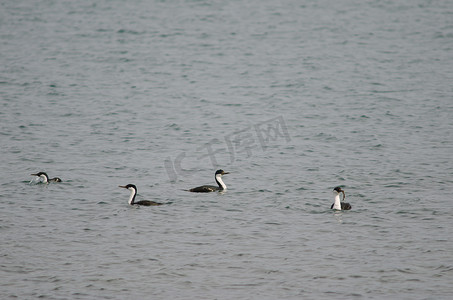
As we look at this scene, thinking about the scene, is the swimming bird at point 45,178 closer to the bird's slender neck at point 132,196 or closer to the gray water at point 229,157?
the gray water at point 229,157

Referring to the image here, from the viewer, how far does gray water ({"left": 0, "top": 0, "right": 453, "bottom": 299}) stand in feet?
50.7

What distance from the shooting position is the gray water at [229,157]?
15461 mm

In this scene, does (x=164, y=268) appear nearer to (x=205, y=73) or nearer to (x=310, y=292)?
(x=310, y=292)

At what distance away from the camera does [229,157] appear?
2666 cm

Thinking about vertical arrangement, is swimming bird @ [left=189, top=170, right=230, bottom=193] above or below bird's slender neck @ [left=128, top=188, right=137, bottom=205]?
above

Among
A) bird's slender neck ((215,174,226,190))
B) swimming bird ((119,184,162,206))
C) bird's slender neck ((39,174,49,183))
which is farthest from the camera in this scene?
bird's slender neck ((39,174,49,183))

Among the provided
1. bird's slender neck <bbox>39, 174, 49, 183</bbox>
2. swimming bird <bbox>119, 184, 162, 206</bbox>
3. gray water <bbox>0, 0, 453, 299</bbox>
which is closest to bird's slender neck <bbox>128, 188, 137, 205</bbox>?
swimming bird <bbox>119, 184, 162, 206</bbox>

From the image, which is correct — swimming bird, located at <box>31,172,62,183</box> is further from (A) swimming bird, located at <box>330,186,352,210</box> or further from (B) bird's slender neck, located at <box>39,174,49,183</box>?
(A) swimming bird, located at <box>330,186,352,210</box>

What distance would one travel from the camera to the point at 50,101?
35000 mm

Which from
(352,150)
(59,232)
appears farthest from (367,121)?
(59,232)

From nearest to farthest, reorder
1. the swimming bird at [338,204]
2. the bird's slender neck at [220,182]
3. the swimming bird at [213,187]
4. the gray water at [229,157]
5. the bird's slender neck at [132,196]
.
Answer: the gray water at [229,157], the swimming bird at [338,204], the bird's slender neck at [132,196], the swimming bird at [213,187], the bird's slender neck at [220,182]

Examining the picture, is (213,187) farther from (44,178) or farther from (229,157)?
(44,178)

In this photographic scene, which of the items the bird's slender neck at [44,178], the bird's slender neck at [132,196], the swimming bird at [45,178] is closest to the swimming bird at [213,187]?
the bird's slender neck at [132,196]

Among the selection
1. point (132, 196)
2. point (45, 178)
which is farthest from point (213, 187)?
point (45, 178)
